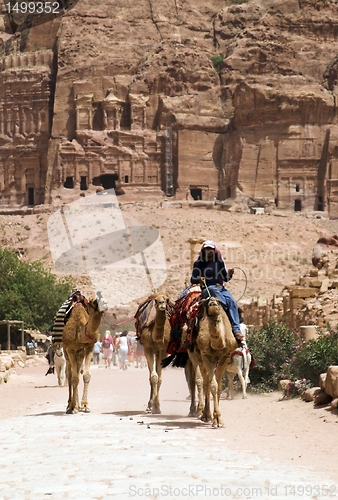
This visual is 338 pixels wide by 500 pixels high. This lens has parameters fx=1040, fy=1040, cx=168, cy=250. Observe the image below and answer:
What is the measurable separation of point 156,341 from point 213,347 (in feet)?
6.62

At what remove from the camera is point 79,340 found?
16281 millimetres

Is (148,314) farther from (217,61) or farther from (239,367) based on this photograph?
(217,61)

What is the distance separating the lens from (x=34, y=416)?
16.1m

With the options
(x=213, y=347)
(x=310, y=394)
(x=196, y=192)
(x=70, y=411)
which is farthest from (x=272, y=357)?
(x=196, y=192)

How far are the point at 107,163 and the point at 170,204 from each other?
7440 mm

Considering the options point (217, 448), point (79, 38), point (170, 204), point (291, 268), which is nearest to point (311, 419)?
point (217, 448)

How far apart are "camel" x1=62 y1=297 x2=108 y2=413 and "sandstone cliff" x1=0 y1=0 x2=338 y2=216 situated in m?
69.2

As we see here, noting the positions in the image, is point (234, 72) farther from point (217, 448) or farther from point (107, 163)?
point (217, 448)

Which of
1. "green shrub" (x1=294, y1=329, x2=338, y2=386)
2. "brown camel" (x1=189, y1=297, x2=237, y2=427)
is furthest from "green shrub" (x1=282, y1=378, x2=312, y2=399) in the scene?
"brown camel" (x1=189, y1=297, x2=237, y2=427)

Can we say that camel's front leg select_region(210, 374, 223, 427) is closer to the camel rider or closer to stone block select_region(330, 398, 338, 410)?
the camel rider

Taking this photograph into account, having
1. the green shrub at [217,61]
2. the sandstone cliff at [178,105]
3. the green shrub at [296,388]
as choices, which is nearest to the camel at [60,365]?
the green shrub at [296,388]

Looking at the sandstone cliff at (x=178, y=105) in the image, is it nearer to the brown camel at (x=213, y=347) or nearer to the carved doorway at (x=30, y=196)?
the carved doorway at (x=30, y=196)

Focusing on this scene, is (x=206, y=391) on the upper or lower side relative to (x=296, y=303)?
upper

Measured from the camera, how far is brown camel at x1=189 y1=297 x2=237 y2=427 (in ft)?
46.0
